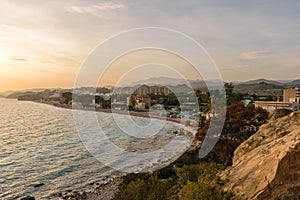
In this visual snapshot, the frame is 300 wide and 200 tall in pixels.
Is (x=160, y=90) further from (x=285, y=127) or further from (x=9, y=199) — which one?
(x=285, y=127)

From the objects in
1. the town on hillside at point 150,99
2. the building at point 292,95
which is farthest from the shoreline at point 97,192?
the building at point 292,95

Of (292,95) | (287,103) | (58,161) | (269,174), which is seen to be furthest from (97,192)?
(292,95)

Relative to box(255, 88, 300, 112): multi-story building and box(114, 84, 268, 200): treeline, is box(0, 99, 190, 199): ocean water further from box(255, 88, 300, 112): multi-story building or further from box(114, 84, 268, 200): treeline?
box(255, 88, 300, 112): multi-story building

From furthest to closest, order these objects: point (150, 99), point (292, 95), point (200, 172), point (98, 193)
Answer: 1. point (150, 99)
2. point (292, 95)
3. point (98, 193)
4. point (200, 172)

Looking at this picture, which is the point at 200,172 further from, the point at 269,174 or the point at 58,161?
the point at 58,161

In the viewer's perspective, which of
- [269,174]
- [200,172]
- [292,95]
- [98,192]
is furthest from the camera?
[292,95]

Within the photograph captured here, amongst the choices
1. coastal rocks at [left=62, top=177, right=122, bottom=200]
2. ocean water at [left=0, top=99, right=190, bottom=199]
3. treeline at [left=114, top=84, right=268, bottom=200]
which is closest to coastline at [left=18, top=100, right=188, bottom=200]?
coastal rocks at [left=62, top=177, right=122, bottom=200]

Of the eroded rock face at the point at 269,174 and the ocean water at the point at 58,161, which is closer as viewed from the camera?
the eroded rock face at the point at 269,174

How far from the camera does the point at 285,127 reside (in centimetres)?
654

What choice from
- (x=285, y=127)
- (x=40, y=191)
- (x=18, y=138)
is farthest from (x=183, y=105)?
(x=285, y=127)

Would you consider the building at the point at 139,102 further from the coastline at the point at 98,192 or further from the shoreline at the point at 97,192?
the shoreline at the point at 97,192

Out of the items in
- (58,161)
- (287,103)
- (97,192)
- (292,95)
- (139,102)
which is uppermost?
(292,95)

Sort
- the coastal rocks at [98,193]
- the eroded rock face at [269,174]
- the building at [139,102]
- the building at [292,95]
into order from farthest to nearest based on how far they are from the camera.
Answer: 1. the building at [139,102]
2. the building at [292,95]
3. the coastal rocks at [98,193]
4. the eroded rock face at [269,174]

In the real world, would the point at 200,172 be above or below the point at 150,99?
below
